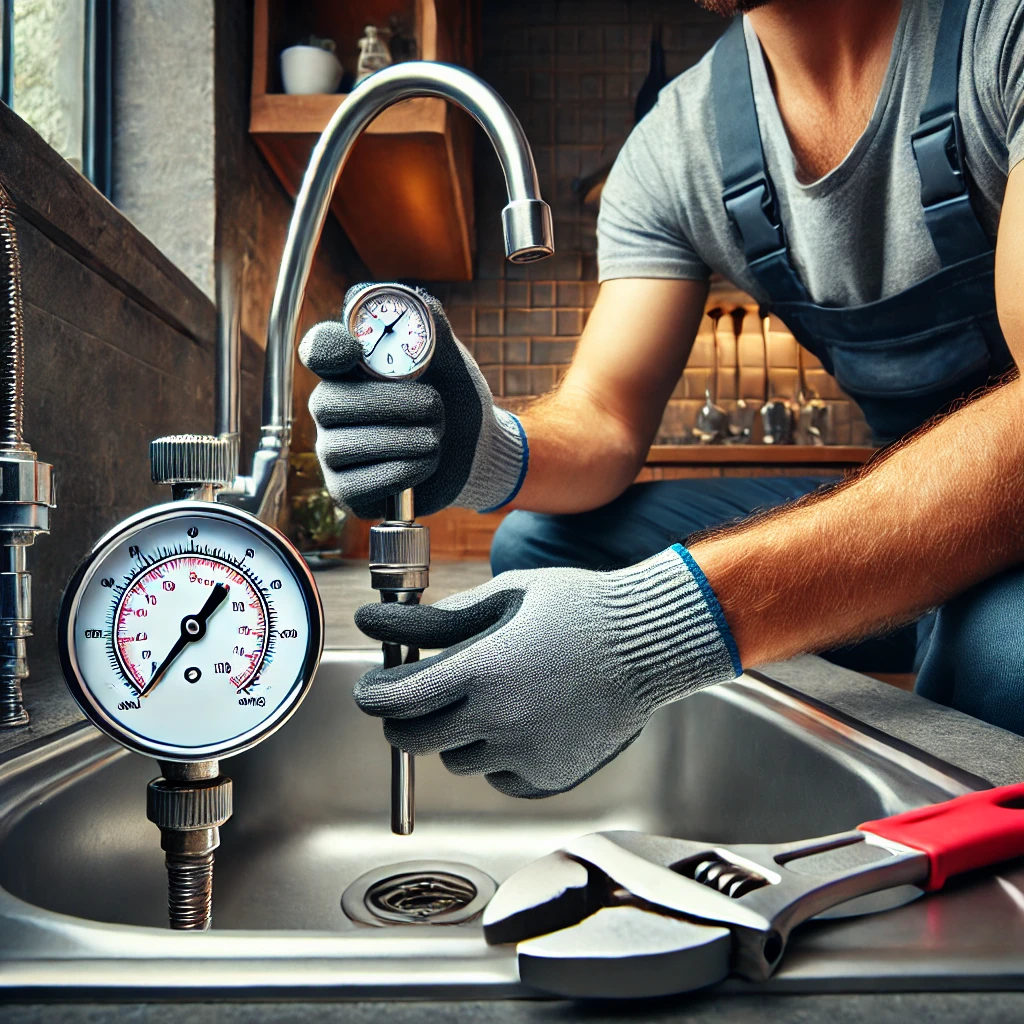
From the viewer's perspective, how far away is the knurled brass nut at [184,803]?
1.19 ft

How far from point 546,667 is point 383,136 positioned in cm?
170

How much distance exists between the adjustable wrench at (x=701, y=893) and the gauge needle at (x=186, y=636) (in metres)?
0.17

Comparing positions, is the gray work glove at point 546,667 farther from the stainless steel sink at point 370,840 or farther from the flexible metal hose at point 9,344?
the flexible metal hose at point 9,344

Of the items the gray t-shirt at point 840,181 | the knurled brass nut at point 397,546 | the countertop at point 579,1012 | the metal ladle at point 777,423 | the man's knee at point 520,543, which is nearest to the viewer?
the countertop at point 579,1012

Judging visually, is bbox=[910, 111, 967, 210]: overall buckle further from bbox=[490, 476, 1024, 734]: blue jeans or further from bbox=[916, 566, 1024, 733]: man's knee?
bbox=[916, 566, 1024, 733]: man's knee

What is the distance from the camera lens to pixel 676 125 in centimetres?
120

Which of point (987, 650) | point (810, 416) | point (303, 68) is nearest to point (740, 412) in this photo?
point (810, 416)

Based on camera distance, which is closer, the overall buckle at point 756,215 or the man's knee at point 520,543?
the overall buckle at point 756,215

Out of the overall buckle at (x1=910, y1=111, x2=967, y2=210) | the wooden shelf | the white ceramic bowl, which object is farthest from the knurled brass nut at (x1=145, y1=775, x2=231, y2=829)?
the white ceramic bowl

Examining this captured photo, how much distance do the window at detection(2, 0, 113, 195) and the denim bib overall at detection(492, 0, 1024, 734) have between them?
0.93 m

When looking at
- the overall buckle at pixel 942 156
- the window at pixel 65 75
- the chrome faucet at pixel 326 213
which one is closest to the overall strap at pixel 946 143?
the overall buckle at pixel 942 156

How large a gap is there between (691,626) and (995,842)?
0.64ft

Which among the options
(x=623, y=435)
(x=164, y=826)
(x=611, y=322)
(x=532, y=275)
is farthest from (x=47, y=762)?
(x=532, y=275)

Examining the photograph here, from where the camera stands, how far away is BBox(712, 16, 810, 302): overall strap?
41.1 inches
